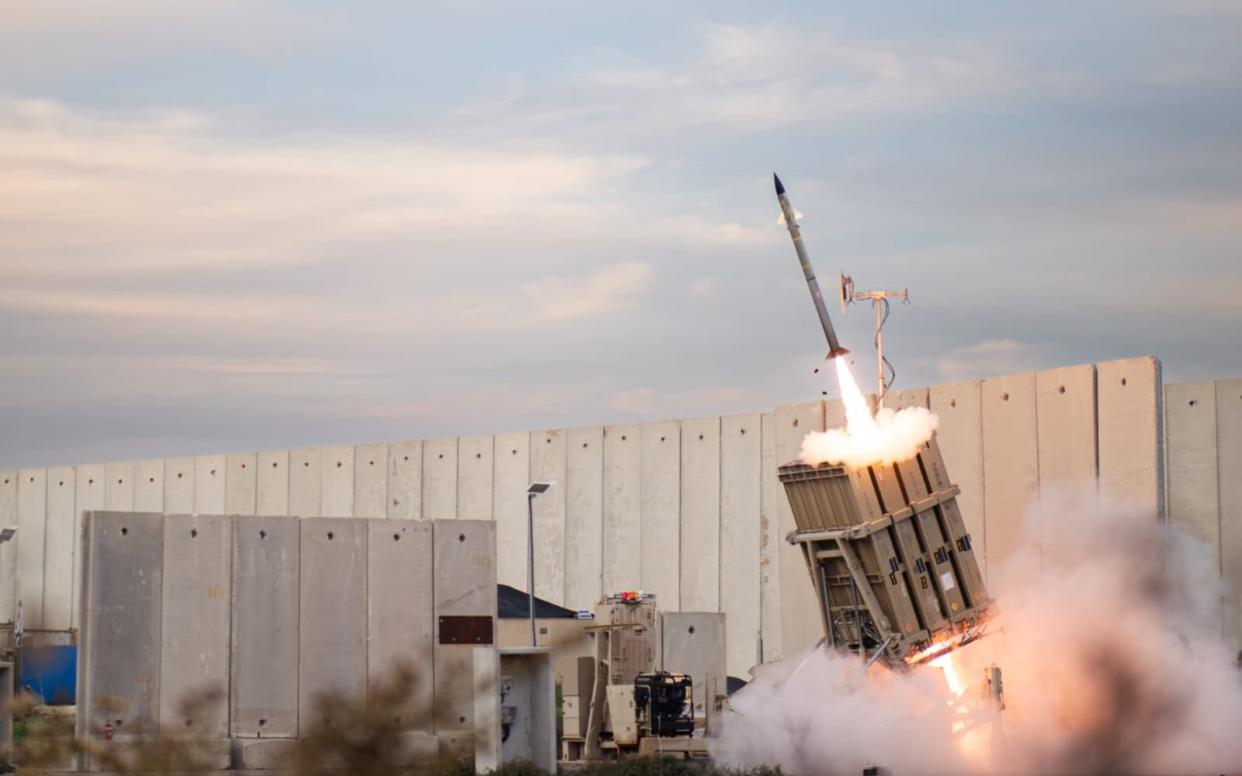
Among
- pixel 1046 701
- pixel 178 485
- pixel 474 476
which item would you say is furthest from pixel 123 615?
pixel 178 485

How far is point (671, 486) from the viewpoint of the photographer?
45.2 meters

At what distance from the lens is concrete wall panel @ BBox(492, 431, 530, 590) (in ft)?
161

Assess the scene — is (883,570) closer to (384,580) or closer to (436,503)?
(384,580)

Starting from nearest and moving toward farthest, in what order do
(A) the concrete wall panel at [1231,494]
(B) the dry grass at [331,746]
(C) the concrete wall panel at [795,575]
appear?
(B) the dry grass at [331,746], (A) the concrete wall panel at [1231,494], (C) the concrete wall panel at [795,575]

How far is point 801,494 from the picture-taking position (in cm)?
2581

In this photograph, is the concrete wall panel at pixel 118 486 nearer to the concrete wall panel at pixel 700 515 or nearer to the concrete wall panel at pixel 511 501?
the concrete wall panel at pixel 511 501

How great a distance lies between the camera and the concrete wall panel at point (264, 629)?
2447 centimetres

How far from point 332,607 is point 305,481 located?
2969cm

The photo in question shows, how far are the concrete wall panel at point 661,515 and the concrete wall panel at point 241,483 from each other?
15828mm

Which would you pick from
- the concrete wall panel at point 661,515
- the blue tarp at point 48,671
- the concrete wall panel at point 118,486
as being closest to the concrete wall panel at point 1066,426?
the concrete wall panel at point 661,515

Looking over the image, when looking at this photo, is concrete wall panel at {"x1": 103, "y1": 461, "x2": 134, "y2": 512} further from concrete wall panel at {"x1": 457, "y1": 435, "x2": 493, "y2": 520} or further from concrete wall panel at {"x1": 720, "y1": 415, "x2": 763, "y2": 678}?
concrete wall panel at {"x1": 720, "y1": 415, "x2": 763, "y2": 678}

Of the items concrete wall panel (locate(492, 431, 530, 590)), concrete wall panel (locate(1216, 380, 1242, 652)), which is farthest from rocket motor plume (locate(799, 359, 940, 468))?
concrete wall panel (locate(492, 431, 530, 590))

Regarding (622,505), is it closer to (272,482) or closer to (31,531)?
(272,482)

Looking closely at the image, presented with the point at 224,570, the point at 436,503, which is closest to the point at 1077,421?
the point at 224,570
